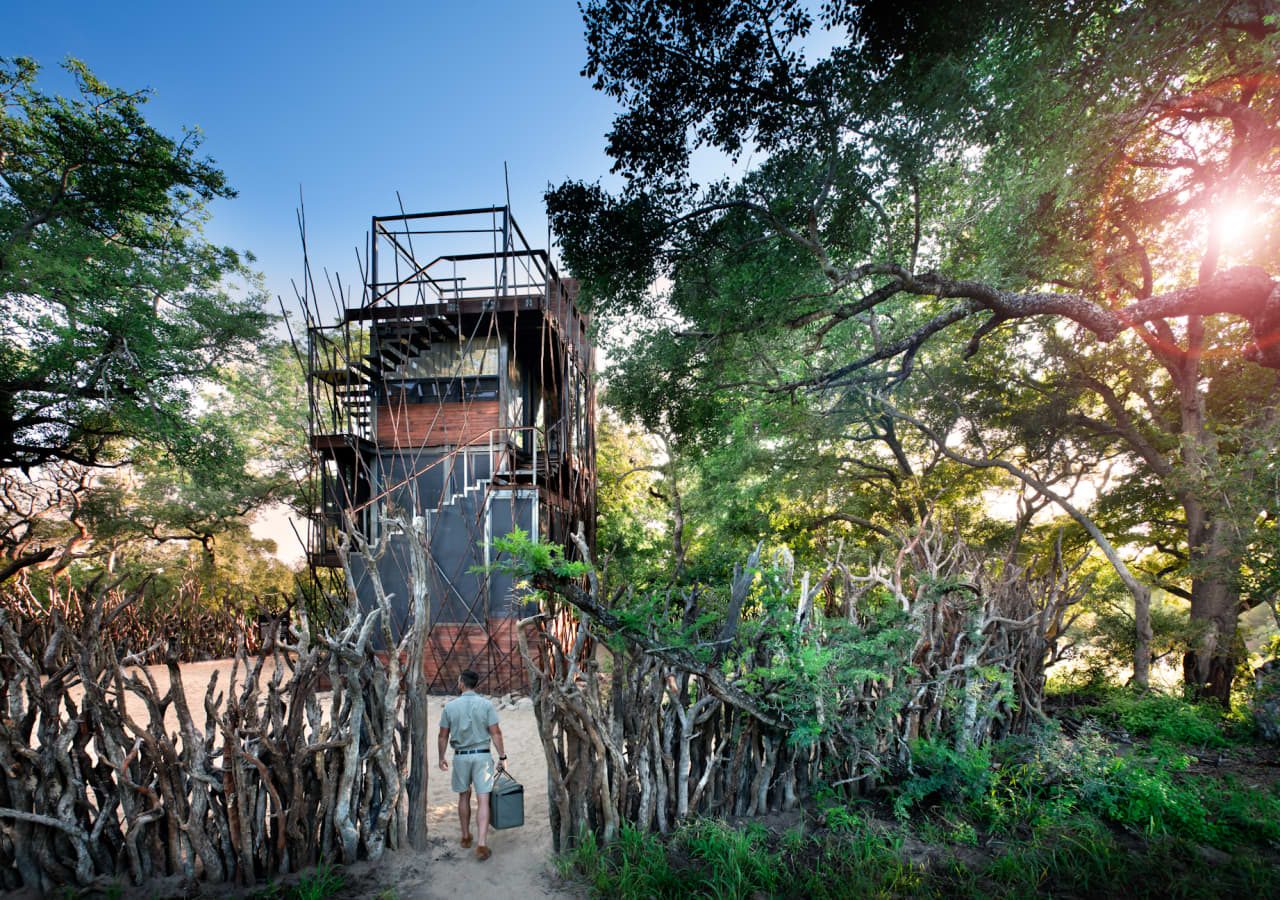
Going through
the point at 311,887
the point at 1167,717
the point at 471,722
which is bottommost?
the point at 311,887

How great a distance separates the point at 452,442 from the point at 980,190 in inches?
346

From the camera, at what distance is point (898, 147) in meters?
4.90

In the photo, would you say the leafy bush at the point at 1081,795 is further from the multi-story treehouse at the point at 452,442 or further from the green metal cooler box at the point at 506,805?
the multi-story treehouse at the point at 452,442

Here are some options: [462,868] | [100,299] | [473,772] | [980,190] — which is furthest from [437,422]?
→ [980,190]

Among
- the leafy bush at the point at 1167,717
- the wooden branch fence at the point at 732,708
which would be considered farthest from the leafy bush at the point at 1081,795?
the leafy bush at the point at 1167,717

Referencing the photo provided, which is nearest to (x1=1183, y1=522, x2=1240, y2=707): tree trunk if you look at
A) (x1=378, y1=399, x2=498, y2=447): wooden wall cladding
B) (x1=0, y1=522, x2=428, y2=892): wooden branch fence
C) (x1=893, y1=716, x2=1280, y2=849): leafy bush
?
(x1=893, y1=716, x2=1280, y2=849): leafy bush

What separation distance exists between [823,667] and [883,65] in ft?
16.4

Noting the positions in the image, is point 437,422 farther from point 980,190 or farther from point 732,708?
point 980,190

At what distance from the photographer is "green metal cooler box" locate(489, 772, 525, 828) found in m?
4.11

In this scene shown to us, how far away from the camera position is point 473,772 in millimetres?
4062

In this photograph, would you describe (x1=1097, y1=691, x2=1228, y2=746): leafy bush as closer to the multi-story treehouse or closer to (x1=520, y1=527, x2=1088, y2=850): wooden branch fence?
(x1=520, y1=527, x2=1088, y2=850): wooden branch fence

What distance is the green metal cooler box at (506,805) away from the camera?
4.11 metres

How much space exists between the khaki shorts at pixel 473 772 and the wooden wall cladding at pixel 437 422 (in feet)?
23.5

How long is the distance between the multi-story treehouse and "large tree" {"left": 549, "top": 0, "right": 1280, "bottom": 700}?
162 inches
